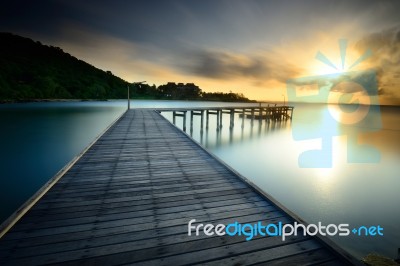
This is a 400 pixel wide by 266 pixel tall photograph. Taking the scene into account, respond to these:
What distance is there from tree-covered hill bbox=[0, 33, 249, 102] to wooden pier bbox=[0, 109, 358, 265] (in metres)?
84.4

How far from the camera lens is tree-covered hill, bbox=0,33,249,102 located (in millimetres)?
78625

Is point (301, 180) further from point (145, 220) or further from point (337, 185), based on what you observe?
point (145, 220)

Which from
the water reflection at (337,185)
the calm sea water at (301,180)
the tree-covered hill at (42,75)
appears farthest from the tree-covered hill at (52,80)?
the water reflection at (337,185)

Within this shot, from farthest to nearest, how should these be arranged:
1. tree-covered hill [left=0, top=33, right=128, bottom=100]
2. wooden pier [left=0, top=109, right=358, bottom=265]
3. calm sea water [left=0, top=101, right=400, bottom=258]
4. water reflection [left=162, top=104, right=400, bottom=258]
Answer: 1. tree-covered hill [left=0, top=33, right=128, bottom=100]
2. calm sea water [left=0, top=101, right=400, bottom=258]
3. water reflection [left=162, top=104, right=400, bottom=258]
4. wooden pier [left=0, top=109, right=358, bottom=265]

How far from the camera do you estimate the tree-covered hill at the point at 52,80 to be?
78625mm

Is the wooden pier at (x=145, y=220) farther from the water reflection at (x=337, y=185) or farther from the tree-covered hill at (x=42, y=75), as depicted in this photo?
the tree-covered hill at (x=42, y=75)

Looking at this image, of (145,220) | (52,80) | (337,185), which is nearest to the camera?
(145,220)

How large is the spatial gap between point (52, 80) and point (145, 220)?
109m

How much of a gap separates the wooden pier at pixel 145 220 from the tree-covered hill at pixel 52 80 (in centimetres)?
8443

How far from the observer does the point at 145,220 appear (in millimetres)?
3020

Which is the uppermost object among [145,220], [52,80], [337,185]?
[52,80]


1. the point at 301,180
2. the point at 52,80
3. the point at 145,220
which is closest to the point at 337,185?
the point at 301,180

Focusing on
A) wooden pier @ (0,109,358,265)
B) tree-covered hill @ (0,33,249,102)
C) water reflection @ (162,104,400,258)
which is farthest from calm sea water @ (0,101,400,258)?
tree-covered hill @ (0,33,249,102)

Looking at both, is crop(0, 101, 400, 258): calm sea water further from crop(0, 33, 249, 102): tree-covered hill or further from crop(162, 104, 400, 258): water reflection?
crop(0, 33, 249, 102): tree-covered hill
